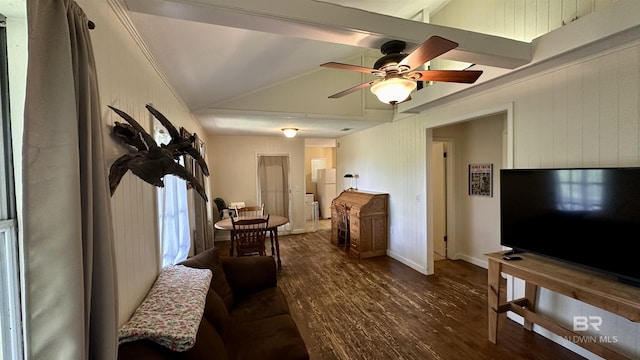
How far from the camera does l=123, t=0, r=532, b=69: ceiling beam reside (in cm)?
140

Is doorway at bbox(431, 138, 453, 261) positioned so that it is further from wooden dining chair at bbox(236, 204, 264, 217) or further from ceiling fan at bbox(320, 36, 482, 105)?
wooden dining chair at bbox(236, 204, 264, 217)

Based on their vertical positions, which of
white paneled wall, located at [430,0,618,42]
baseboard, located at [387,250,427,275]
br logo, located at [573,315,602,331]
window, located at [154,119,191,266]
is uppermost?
white paneled wall, located at [430,0,618,42]

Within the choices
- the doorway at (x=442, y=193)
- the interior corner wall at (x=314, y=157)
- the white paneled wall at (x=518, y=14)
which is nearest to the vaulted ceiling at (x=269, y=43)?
the white paneled wall at (x=518, y=14)

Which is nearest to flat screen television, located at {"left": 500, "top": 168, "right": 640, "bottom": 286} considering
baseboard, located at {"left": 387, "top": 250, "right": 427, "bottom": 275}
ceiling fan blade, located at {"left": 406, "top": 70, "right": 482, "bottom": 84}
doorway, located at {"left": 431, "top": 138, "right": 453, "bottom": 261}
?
ceiling fan blade, located at {"left": 406, "top": 70, "right": 482, "bottom": 84}

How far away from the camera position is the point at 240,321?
6.76ft

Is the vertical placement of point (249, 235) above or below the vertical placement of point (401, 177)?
below

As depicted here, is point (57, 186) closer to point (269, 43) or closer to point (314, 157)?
point (269, 43)

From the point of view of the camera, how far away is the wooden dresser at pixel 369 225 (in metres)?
4.71

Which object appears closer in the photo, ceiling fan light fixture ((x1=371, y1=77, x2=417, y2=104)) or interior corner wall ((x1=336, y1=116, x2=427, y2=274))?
ceiling fan light fixture ((x1=371, y1=77, x2=417, y2=104))

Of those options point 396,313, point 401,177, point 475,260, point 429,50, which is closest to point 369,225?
point 401,177

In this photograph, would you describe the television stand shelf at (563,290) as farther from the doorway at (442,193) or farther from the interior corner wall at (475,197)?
the doorway at (442,193)

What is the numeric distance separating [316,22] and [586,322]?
3.14 metres

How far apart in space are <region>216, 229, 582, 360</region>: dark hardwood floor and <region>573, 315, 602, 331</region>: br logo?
0.78 ft

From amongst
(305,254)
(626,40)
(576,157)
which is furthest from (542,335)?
(305,254)
